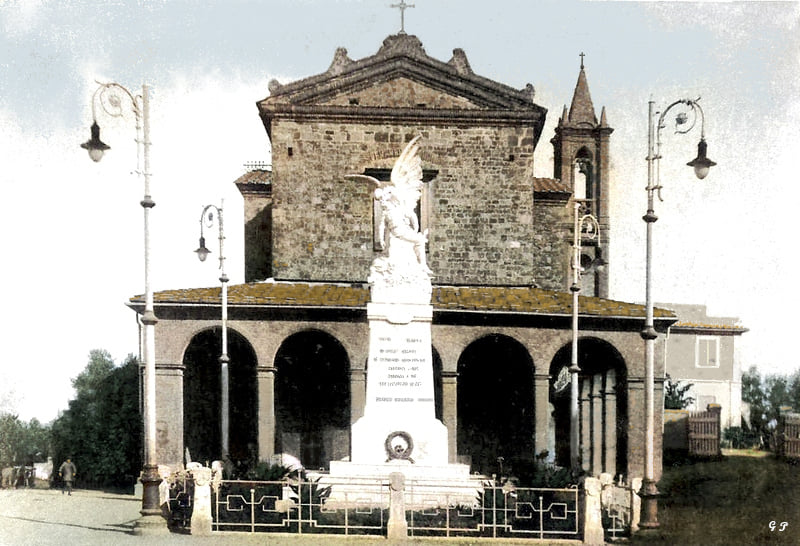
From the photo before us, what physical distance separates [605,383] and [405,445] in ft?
32.4

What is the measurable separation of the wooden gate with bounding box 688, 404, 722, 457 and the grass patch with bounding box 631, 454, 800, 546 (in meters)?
4.53

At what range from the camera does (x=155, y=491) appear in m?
15.1

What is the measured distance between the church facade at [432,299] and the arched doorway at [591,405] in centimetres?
9

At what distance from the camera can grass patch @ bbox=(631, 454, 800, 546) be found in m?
16.6

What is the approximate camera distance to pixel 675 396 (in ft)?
121

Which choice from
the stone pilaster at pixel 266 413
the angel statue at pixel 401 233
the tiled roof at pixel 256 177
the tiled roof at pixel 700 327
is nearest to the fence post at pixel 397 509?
the angel statue at pixel 401 233

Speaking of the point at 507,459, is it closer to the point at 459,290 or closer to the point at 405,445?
the point at 459,290

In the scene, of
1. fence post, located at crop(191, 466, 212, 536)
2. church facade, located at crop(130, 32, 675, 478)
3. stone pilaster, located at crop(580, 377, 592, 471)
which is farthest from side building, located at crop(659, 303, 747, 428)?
fence post, located at crop(191, 466, 212, 536)

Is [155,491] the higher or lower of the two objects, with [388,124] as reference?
lower

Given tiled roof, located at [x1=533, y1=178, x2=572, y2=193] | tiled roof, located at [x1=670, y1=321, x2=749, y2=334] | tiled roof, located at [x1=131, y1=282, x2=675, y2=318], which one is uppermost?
tiled roof, located at [x1=533, y1=178, x2=572, y2=193]

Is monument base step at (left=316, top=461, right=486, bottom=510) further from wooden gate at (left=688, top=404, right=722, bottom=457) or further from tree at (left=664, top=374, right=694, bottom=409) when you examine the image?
tree at (left=664, top=374, right=694, bottom=409)

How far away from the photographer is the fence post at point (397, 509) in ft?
48.6

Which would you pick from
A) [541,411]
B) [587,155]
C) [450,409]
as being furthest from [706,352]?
[450,409]

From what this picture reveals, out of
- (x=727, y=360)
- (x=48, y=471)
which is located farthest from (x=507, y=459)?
(x=727, y=360)
